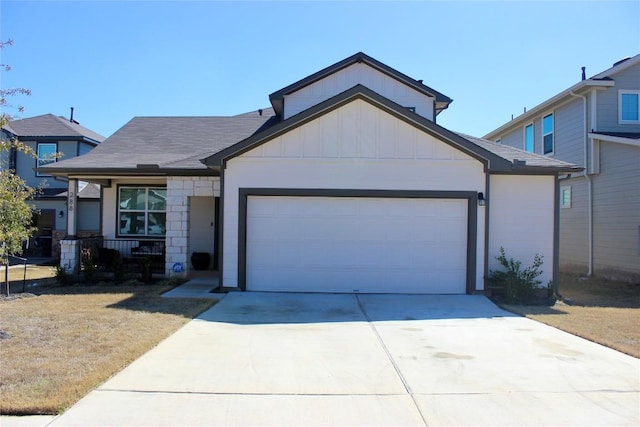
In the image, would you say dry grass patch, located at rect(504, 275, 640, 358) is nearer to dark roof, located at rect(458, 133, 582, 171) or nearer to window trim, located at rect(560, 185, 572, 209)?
dark roof, located at rect(458, 133, 582, 171)

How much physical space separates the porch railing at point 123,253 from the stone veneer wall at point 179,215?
76 centimetres

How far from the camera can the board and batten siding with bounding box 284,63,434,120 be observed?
14578mm

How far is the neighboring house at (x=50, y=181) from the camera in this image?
63.8 feet

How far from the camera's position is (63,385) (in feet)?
15.5

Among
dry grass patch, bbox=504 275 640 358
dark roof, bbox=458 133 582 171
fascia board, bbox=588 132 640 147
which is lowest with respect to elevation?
dry grass patch, bbox=504 275 640 358

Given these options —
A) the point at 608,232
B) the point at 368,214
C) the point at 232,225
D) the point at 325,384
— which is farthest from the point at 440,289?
the point at 608,232

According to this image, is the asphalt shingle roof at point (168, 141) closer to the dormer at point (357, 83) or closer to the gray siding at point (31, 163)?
the dormer at point (357, 83)

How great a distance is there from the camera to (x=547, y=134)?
62.4 feet

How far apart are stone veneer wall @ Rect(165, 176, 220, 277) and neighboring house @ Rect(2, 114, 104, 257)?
7895 millimetres

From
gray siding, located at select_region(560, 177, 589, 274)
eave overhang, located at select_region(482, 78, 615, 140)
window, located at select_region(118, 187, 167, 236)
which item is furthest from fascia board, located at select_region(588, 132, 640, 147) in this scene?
window, located at select_region(118, 187, 167, 236)

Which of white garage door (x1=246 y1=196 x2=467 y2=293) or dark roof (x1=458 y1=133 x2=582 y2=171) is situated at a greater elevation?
dark roof (x1=458 y1=133 x2=582 y2=171)

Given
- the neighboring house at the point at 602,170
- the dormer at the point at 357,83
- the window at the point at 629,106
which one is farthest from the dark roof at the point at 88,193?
the window at the point at 629,106

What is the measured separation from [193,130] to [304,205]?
8.04 metres

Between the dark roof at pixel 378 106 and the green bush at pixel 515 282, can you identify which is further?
the dark roof at pixel 378 106
